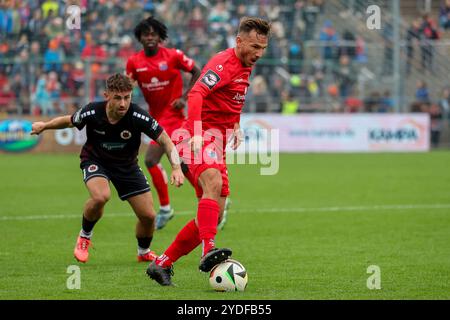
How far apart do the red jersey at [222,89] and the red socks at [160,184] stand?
13.2 feet

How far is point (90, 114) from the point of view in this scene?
352 inches

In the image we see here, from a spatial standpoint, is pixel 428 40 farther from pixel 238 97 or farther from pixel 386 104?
pixel 238 97

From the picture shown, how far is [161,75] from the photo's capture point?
12531 millimetres

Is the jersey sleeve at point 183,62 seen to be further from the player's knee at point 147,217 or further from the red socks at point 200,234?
the red socks at point 200,234

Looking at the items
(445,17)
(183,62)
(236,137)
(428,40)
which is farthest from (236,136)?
(445,17)

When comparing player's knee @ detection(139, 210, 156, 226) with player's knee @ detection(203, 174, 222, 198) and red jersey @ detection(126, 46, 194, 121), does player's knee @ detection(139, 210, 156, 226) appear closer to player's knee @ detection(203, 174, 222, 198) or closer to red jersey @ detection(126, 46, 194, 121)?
player's knee @ detection(203, 174, 222, 198)

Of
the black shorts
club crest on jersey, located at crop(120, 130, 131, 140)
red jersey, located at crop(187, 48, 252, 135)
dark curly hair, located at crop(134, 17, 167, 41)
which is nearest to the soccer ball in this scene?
red jersey, located at crop(187, 48, 252, 135)

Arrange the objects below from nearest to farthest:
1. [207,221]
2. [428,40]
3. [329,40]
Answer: [207,221] < [329,40] < [428,40]

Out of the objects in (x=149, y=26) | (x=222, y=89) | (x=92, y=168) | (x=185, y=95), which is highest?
(x=149, y=26)

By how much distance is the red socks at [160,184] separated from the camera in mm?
12422

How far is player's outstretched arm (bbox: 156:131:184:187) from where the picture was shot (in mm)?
7613

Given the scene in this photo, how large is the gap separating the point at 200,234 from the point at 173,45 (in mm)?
21704

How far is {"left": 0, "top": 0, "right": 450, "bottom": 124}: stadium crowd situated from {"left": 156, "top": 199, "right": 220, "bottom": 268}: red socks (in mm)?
19989

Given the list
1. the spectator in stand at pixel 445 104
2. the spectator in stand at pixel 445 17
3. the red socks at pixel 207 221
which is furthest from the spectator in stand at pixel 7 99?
the red socks at pixel 207 221
